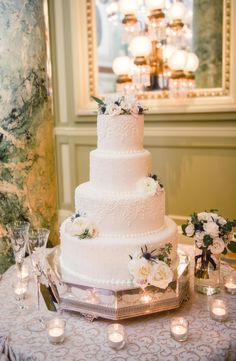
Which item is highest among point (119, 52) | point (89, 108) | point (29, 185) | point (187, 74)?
point (119, 52)

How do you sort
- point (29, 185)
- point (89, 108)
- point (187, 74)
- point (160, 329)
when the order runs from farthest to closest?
point (89, 108) < point (187, 74) < point (29, 185) < point (160, 329)

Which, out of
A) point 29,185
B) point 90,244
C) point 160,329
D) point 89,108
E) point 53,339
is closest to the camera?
point 53,339

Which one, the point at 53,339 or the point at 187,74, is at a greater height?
the point at 187,74

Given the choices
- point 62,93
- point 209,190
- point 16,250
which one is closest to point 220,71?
point 209,190

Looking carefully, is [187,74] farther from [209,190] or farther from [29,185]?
[29,185]

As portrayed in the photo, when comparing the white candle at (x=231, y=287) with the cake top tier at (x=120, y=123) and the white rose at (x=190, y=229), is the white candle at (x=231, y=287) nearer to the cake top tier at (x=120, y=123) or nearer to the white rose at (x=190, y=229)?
the white rose at (x=190, y=229)

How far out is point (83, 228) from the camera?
175cm

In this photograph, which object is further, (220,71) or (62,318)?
(220,71)

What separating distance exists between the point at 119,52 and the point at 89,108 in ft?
2.58

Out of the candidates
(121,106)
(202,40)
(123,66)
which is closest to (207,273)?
(121,106)

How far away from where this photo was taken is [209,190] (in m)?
3.71

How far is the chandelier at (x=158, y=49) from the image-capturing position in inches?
128

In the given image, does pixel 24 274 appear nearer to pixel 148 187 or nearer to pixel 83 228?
pixel 83 228

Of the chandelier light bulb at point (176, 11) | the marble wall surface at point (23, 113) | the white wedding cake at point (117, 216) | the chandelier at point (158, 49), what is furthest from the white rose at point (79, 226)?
the chandelier light bulb at point (176, 11)
